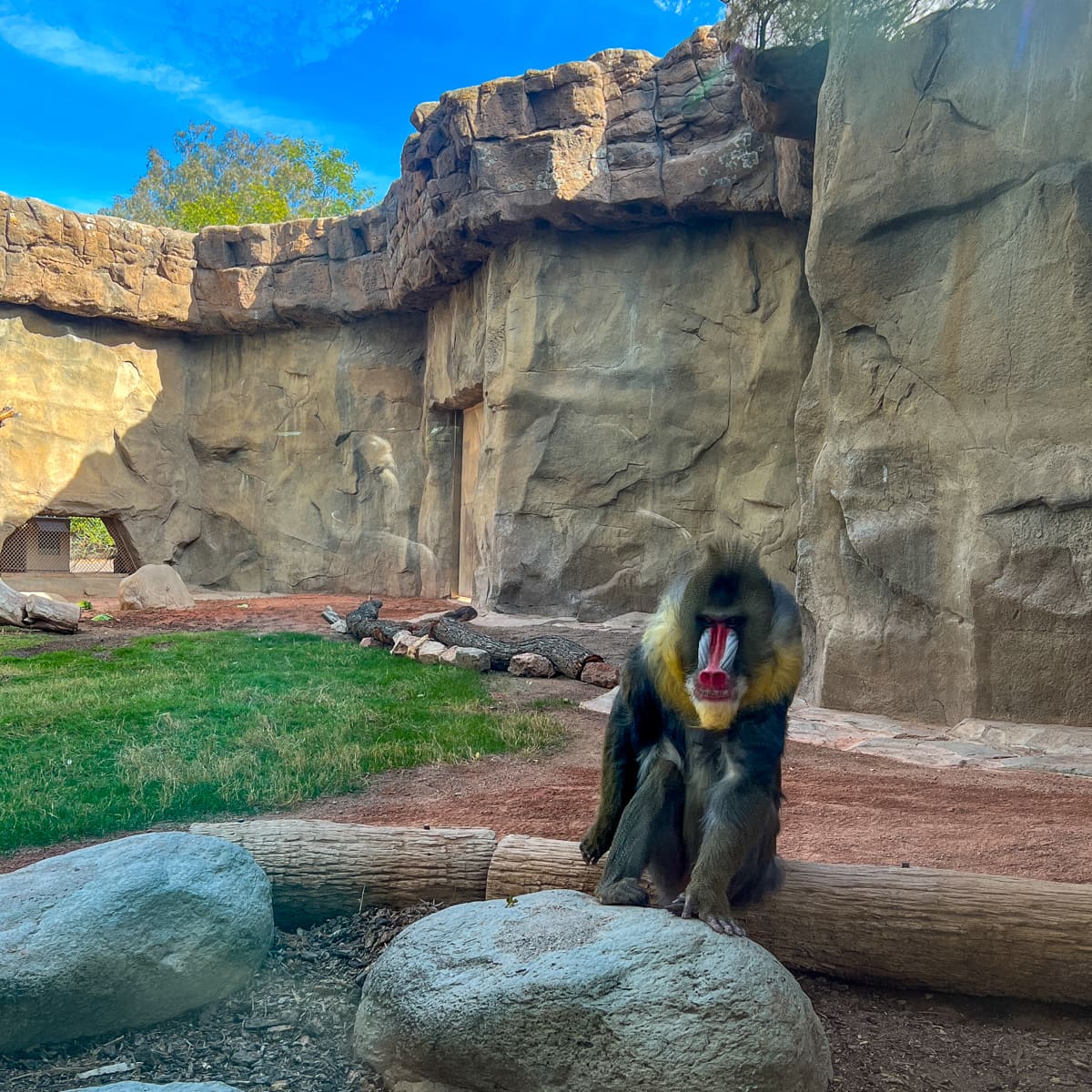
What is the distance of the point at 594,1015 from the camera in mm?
2881

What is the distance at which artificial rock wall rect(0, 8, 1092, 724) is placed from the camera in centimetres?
767

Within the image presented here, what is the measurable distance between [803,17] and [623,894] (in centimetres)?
813

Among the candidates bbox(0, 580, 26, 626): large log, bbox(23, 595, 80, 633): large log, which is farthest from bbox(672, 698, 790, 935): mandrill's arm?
bbox(0, 580, 26, 626): large log

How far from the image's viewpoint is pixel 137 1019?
3371 millimetres

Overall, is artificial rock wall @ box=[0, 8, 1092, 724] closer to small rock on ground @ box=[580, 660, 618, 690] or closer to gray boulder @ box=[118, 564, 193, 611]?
small rock on ground @ box=[580, 660, 618, 690]

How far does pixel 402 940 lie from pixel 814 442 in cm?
795

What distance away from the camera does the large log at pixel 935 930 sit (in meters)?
3.46

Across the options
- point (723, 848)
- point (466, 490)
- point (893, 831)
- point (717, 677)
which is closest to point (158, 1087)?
point (723, 848)

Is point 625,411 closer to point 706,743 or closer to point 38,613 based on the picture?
point 38,613

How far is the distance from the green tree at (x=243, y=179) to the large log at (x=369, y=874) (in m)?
35.0

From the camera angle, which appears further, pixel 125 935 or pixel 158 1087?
pixel 125 935

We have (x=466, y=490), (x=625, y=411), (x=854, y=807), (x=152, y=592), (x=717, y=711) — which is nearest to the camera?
(x=717, y=711)

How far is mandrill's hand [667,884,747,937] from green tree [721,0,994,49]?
7.51 m

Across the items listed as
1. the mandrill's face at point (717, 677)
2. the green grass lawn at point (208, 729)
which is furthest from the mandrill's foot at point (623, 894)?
A: the green grass lawn at point (208, 729)
